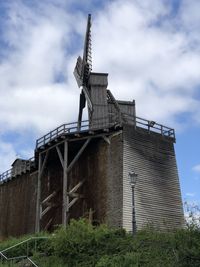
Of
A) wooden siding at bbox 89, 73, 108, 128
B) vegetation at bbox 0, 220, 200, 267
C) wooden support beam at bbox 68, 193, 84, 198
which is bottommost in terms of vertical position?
vegetation at bbox 0, 220, 200, 267

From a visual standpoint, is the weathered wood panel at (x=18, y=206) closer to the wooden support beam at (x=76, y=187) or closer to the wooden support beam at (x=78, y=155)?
the wooden support beam at (x=76, y=187)

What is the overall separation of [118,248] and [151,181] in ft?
36.1

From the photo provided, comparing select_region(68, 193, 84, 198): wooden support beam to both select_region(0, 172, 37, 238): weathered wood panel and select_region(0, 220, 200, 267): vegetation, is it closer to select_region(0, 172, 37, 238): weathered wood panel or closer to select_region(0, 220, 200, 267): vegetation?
select_region(0, 172, 37, 238): weathered wood panel

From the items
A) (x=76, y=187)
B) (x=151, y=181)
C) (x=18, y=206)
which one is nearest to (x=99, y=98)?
(x=76, y=187)

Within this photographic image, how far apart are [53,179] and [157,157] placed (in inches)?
336

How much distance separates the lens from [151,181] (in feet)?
94.4

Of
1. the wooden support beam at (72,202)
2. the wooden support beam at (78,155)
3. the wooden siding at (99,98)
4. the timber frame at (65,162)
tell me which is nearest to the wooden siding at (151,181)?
the timber frame at (65,162)

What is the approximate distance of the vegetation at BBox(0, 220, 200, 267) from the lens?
51.3 feet

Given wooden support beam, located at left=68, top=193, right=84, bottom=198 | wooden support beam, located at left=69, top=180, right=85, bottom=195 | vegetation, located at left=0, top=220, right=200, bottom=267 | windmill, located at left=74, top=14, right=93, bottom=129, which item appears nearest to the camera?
vegetation, located at left=0, top=220, right=200, bottom=267

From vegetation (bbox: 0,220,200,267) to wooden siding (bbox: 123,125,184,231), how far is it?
784cm

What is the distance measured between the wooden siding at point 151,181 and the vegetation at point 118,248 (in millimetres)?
7838

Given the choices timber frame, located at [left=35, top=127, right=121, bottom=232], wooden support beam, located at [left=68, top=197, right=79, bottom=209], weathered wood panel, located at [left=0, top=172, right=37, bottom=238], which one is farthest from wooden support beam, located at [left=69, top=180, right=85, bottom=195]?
weathered wood panel, located at [left=0, top=172, right=37, bottom=238]

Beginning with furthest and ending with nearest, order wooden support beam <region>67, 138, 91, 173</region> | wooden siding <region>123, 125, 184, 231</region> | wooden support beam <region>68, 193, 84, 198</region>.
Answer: wooden support beam <region>67, 138, 91, 173</region> < wooden support beam <region>68, 193, 84, 198</region> < wooden siding <region>123, 125, 184, 231</region>

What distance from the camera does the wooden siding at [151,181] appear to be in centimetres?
2742
